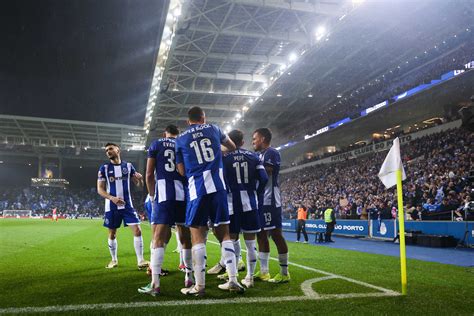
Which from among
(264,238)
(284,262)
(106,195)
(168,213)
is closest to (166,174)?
(168,213)

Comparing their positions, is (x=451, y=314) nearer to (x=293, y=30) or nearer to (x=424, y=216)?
(x=424, y=216)

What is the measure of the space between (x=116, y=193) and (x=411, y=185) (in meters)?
18.8

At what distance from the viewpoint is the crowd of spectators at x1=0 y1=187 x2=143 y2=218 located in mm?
50153

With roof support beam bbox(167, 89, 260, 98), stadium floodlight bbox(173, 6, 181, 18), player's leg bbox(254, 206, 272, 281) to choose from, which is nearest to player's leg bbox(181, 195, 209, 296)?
player's leg bbox(254, 206, 272, 281)

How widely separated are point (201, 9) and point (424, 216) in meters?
14.3

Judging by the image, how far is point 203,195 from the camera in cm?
434

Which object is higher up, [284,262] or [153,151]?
[153,151]

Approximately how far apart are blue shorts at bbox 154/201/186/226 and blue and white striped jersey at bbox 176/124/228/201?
0.56 meters

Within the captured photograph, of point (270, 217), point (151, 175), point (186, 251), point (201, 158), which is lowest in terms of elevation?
point (186, 251)

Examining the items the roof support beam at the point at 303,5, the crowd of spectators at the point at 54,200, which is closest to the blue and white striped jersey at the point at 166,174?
the roof support beam at the point at 303,5

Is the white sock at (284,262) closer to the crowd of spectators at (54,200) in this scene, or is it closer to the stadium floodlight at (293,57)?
the stadium floodlight at (293,57)

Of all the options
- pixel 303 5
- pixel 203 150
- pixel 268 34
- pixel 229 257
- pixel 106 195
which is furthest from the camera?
pixel 268 34

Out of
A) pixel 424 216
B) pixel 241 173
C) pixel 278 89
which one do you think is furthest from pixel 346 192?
pixel 241 173

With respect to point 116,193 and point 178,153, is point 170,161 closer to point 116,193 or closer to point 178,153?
point 178,153
